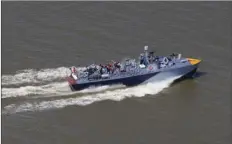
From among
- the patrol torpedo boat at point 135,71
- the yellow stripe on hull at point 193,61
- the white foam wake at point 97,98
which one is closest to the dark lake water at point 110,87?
the white foam wake at point 97,98

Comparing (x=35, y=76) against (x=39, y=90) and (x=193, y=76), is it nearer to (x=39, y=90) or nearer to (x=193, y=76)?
(x=39, y=90)

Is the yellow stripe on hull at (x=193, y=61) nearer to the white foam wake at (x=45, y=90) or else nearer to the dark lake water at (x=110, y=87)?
the dark lake water at (x=110, y=87)

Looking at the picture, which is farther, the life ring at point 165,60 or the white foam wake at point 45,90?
the life ring at point 165,60

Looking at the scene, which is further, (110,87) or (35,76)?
(35,76)

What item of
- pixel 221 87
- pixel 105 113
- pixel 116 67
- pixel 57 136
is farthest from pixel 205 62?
pixel 57 136

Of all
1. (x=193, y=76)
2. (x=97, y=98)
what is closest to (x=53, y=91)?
(x=97, y=98)
